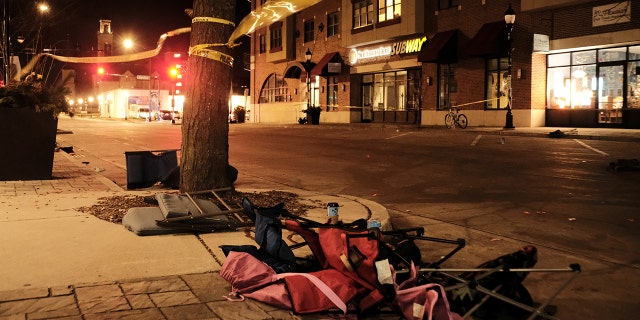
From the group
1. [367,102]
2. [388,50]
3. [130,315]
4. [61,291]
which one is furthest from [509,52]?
[130,315]

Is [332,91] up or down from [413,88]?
up

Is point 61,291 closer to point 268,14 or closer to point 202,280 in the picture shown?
point 202,280

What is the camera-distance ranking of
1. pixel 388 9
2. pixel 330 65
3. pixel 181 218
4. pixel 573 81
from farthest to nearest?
pixel 330 65, pixel 388 9, pixel 573 81, pixel 181 218

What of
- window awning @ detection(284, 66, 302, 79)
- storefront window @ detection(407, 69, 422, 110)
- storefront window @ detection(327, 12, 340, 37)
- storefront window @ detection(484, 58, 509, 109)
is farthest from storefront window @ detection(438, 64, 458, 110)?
window awning @ detection(284, 66, 302, 79)

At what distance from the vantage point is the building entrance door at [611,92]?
24031 millimetres

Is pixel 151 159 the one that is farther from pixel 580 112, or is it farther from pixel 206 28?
pixel 580 112

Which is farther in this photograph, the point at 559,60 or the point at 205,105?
the point at 559,60

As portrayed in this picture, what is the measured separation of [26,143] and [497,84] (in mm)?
23051

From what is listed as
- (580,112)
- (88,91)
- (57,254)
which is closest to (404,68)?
(580,112)

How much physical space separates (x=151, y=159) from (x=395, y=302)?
23.7 ft

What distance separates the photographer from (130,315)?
3777mm

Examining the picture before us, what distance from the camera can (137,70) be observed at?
105188 millimetres

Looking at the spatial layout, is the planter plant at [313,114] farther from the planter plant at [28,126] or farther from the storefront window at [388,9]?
the planter plant at [28,126]

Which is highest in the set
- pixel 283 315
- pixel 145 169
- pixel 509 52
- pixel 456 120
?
pixel 509 52
